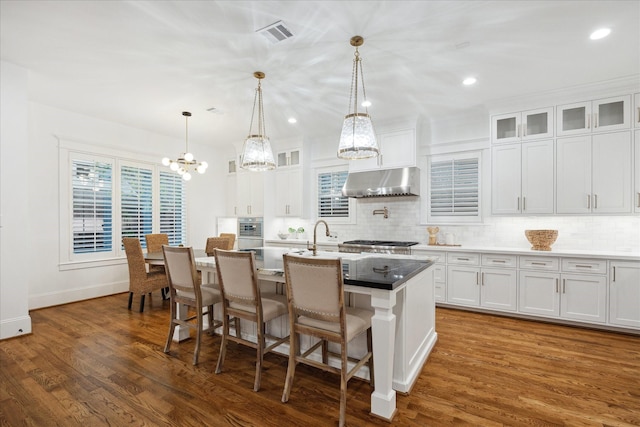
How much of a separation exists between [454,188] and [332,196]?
2262 mm

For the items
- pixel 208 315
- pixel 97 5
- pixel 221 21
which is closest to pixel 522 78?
pixel 221 21

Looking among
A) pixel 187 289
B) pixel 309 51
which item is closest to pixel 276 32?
pixel 309 51

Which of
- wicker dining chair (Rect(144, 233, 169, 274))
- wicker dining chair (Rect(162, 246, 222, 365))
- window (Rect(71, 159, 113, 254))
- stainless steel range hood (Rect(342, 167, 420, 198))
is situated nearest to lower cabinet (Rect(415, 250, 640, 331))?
stainless steel range hood (Rect(342, 167, 420, 198))

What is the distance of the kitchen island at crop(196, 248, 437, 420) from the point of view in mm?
2031

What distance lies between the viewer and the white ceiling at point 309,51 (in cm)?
246

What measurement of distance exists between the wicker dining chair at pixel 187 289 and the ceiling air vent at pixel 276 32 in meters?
2.07

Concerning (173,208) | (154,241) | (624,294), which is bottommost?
(624,294)

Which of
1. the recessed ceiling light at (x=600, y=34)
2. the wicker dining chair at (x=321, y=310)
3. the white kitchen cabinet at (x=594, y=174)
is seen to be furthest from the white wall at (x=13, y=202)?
the white kitchen cabinet at (x=594, y=174)

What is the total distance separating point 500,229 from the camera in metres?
4.65

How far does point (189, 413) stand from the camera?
2.10m

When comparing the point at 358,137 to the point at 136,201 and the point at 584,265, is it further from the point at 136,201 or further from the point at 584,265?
the point at 136,201

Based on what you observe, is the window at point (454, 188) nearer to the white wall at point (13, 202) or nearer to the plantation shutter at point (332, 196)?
the plantation shutter at point (332, 196)

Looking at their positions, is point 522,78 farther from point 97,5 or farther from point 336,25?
point 97,5

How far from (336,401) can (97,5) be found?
140 inches
